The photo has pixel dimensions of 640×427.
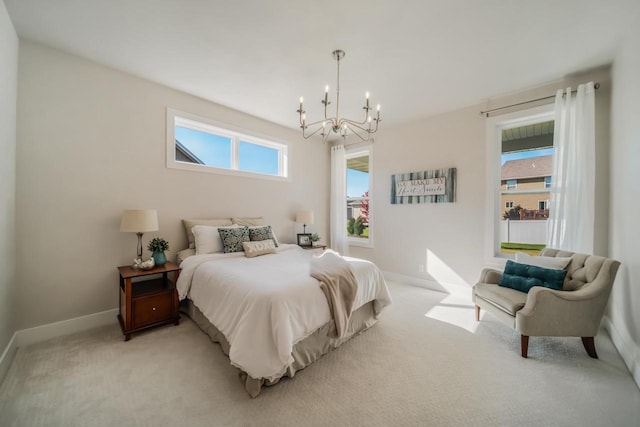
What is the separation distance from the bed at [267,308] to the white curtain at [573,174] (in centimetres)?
211

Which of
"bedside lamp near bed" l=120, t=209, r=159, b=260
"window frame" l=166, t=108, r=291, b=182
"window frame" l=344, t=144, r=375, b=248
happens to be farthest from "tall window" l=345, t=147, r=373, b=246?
"bedside lamp near bed" l=120, t=209, r=159, b=260

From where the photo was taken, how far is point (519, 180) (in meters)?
3.20

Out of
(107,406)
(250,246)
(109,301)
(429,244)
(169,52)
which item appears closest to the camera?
(107,406)

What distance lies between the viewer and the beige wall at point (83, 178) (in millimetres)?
2215

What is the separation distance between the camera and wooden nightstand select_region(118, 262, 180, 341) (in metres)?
2.24

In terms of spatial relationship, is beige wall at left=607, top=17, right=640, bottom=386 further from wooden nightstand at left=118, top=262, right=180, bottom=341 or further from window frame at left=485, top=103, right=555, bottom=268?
wooden nightstand at left=118, top=262, right=180, bottom=341

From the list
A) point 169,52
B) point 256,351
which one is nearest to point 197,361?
point 256,351

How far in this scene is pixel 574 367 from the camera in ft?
6.21

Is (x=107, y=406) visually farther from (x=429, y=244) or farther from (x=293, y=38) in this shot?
(x=429, y=244)

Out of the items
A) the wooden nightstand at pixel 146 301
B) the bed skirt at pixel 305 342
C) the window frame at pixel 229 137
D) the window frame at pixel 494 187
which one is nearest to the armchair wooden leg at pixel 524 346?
the bed skirt at pixel 305 342

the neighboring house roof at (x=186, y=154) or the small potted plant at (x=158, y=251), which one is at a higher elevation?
the neighboring house roof at (x=186, y=154)

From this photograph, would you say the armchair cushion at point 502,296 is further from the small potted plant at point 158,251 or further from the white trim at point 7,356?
the white trim at point 7,356

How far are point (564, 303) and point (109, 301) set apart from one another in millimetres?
4387

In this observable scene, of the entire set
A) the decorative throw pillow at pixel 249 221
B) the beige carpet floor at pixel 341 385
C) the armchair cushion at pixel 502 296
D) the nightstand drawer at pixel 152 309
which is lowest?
the beige carpet floor at pixel 341 385
